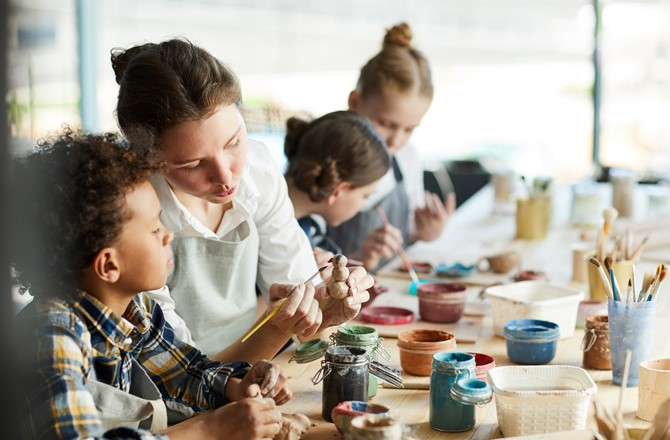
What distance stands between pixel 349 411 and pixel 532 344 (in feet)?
1.86

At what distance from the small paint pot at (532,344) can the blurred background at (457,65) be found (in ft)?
9.36

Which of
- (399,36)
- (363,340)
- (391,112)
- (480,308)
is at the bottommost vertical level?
(480,308)

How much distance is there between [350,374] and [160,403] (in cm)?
33

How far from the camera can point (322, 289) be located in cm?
181

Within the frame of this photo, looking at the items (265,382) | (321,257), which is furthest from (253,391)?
(321,257)

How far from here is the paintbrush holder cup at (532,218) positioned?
330 cm

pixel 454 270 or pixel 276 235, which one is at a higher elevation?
pixel 276 235

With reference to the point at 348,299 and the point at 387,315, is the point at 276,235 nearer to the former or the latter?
the point at 387,315

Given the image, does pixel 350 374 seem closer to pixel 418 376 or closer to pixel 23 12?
pixel 418 376

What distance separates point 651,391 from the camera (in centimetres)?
155

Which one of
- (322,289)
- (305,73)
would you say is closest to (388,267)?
(322,289)

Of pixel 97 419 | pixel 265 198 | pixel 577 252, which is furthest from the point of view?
pixel 577 252

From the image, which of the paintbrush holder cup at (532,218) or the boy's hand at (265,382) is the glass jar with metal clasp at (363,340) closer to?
the boy's hand at (265,382)

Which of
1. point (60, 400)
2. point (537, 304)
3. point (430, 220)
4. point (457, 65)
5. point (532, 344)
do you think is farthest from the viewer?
point (457, 65)
